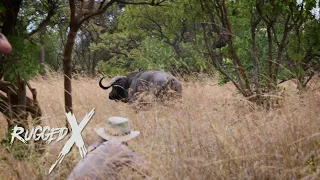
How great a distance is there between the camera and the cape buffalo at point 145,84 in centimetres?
790

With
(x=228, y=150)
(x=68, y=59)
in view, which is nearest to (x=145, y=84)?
(x=68, y=59)

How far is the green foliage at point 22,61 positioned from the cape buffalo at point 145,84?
115 inches

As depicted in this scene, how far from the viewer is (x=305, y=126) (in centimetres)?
350

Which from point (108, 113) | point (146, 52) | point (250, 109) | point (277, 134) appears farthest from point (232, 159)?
point (146, 52)

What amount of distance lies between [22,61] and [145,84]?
402cm

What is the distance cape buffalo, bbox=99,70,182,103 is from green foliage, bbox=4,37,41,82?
9.61 ft

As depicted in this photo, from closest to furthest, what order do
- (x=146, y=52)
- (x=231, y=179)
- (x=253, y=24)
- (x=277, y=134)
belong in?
(x=231, y=179) → (x=277, y=134) → (x=253, y=24) → (x=146, y=52)

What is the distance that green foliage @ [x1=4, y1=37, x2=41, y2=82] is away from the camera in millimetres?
4469

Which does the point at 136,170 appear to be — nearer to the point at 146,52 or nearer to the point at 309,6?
the point at 309,6

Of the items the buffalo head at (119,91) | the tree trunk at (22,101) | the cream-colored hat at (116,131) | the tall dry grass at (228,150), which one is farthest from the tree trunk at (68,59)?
the buffalo head at (119,91)

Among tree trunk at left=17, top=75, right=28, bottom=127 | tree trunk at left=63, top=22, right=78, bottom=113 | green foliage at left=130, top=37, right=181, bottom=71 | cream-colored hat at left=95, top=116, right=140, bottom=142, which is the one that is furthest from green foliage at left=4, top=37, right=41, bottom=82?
green foliage at left=130, top=37, right=181, bottom=71

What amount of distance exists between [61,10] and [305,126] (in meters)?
3.37

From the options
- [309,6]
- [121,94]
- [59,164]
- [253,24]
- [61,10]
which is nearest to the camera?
[59,164]

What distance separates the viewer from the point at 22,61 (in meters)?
4.50
